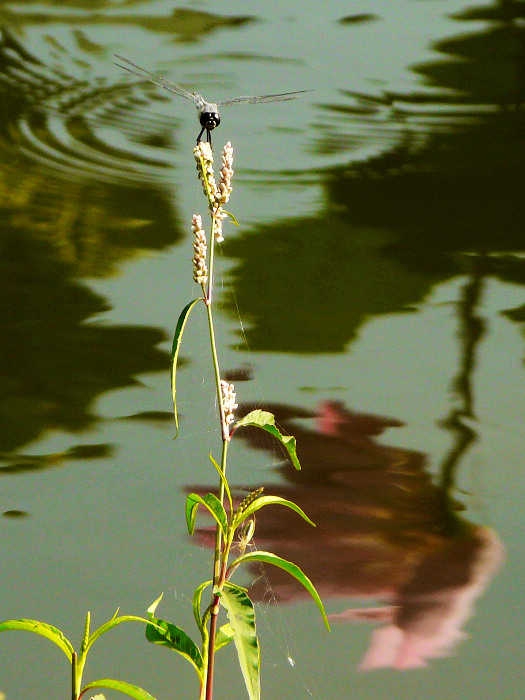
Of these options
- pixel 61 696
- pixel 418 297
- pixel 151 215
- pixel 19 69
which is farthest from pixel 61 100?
pixel 61 696

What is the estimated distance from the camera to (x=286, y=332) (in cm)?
75

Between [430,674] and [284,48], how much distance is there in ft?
2.36

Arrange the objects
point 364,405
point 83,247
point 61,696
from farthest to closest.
Answer: 1. point 83,247
2. point 364,405
3. point 61,696

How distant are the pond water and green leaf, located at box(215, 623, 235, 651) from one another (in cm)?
12

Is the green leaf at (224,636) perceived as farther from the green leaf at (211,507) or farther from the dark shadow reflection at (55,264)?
the dark shadow reflection at (55,264)

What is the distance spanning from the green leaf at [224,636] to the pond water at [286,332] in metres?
0.12

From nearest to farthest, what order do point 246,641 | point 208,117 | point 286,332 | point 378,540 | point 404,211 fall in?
point 246,641, point 208,117, point 378,540, point 286,332, point 404,211

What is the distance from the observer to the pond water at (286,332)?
0.56 metres

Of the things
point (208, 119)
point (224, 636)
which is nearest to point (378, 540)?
point (224, 636)

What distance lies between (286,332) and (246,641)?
0.41m

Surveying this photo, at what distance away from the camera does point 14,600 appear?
1.84 feet

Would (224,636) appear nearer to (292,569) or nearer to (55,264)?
(292,569)

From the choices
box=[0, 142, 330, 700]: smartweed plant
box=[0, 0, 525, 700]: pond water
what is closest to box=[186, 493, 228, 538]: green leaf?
box=[0, 142, 330, 700]: smartweed plant

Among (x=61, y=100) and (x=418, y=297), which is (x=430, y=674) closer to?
(x=418, y=297)
